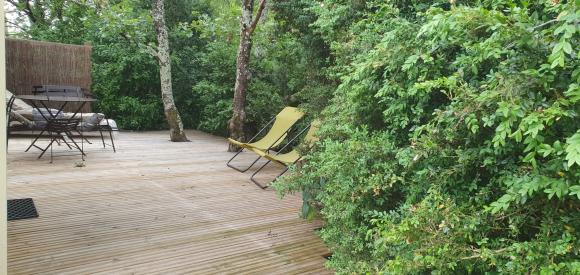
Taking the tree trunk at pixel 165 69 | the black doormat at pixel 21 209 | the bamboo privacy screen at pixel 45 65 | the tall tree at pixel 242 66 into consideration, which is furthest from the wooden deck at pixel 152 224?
→ the bamboo privacy screen at pixel 45 65

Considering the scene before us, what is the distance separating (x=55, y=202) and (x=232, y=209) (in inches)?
61.6

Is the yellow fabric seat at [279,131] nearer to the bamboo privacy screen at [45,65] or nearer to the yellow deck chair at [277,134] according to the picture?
the yellow deck chair at [277,134]

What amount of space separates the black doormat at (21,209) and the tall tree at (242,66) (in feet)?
12.2

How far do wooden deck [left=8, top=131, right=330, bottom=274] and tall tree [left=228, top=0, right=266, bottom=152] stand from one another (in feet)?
5.18

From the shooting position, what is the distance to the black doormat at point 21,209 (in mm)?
3167

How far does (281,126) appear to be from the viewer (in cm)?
560

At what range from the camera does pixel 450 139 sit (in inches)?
58.9

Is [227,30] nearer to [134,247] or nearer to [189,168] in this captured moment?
[189,168]

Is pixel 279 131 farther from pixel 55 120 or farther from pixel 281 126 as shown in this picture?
pixel 55 120

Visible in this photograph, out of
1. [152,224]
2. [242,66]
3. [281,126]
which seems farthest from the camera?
[242,66]

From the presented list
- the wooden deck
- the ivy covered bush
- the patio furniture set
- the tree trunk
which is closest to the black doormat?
the wooden deck

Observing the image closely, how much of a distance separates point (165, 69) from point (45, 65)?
293cm

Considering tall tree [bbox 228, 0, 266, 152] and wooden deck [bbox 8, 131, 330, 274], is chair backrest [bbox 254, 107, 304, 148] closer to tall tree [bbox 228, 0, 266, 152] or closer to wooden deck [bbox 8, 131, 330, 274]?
wooden deck [bbox 8, 131, 330, 274]

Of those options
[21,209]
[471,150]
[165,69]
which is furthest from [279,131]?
[471,150]
